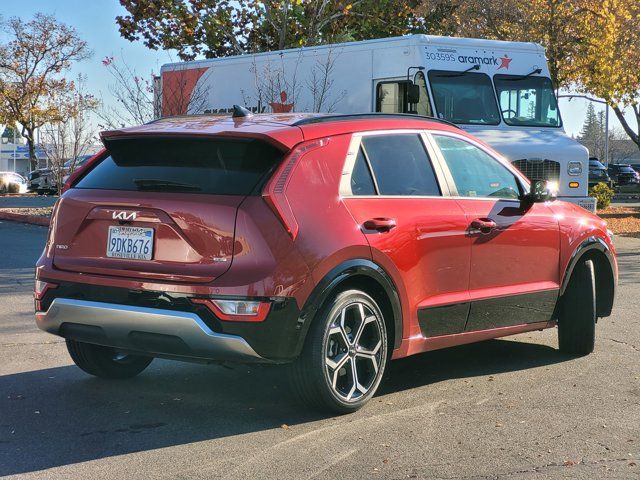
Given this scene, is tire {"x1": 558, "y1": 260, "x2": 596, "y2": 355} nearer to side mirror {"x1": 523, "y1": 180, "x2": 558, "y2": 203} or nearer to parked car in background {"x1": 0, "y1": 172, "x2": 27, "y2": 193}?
side mirror {"x1": 523, "y1": 180, "x2": 558, "y2": 203}

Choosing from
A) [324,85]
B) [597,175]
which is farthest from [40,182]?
[324,85]

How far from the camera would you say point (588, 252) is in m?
7.16

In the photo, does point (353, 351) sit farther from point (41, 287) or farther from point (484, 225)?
point (41, 287)

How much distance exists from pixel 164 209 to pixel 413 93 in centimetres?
1000

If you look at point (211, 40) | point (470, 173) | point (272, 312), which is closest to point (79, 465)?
point (272, 312)

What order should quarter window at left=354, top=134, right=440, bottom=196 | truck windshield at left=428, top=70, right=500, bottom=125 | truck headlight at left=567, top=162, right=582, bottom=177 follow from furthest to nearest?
truck headlight at left=567, top=162, right=582, bottom=177 → truck windshield at left=428, top=70, right=500, bottom=125 → quarter window at left=354, top=134, right=440, bottom=196

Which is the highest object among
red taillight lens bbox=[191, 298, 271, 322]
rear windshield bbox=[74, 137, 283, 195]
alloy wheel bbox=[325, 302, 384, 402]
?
rear windshield bbox=[74, 137, 283, 195]

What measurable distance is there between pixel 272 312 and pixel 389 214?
110cm

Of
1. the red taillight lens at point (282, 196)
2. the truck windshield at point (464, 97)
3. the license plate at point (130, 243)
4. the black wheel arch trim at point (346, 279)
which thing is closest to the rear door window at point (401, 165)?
the black wheel arch trim at point (346, 279)

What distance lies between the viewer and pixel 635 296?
10.6m

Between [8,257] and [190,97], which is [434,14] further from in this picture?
[8,257]

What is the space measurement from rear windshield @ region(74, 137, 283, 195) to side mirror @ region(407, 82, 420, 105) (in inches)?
380

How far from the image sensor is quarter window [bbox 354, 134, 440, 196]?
567 centimetres

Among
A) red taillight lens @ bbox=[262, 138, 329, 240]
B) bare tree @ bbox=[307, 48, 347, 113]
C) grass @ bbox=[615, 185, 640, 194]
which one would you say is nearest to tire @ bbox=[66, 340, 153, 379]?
red taillight lens @ bbox=[262, 138, 329, 240]
